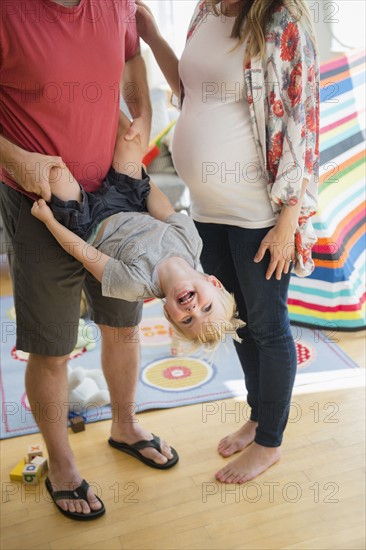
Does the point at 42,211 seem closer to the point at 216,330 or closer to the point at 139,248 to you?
the point at 139,248

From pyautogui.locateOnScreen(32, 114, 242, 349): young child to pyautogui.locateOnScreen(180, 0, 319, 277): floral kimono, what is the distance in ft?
0.87

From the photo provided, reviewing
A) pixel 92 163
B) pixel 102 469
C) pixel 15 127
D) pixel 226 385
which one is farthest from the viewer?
pixel 226 385

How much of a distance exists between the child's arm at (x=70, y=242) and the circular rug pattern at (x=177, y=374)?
41.6 inches

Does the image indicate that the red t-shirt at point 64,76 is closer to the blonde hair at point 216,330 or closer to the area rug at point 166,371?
the blonde hair at point 216,330

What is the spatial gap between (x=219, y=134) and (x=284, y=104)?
0.19 m

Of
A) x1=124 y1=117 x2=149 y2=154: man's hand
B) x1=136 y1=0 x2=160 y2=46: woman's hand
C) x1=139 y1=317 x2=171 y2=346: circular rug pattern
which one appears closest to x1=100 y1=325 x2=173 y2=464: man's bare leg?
x1=124 y1=117 x2=149 y2=154: man's hand

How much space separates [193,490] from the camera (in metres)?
2.03

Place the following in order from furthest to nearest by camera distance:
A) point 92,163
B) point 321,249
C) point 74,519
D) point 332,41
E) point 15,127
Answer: point 332,41 → point 321,249 → point 74,519 → point 92,163 → point 15,127

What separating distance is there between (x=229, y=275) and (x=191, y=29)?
2.25 ft

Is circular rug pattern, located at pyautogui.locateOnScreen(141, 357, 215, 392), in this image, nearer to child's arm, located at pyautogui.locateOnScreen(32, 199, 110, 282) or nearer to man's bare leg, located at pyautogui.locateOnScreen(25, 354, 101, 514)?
man's bare leg, located at pyautogui.locateOnScreen(25, 354, 101, 514)

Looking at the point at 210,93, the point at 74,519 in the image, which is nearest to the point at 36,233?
the point at 210,93

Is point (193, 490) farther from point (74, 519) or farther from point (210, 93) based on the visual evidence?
point (210, 93)

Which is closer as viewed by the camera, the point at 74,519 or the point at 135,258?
the point at 135,258

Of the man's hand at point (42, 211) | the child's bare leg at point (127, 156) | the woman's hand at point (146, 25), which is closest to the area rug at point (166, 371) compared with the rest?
the child's bare leg at point (127, 156)
